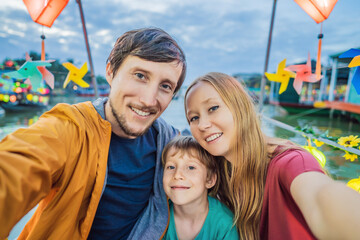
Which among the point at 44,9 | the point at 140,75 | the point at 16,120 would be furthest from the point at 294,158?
the point at 16,120

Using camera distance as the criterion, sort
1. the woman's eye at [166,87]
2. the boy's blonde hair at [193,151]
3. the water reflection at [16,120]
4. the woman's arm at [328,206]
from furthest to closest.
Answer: the water reflection at [16,120]
the boy's blonde hair at [193,151]
the woman's eye at [166,87]
the woman's arm at [328,206]

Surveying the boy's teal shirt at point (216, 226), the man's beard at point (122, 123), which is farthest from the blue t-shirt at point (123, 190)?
the boy's teal shirt at point (216, 226)

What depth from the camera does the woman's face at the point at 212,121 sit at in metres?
1.26

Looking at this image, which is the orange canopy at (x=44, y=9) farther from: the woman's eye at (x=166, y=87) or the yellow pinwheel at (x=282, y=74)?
the yellow pinwheel at (x=282, y=74)

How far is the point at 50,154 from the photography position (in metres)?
0.80

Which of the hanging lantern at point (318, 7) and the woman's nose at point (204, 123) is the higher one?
the hanging lantern at point (318, 7)

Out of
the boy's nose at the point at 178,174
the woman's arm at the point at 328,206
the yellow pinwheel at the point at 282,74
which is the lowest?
the boy's nose at the point at 178,174

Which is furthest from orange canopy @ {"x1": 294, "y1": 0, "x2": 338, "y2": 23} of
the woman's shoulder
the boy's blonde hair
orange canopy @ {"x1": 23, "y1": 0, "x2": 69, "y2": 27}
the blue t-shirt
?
orange canopy @ {"x1": 23, "y1": 0, "x2": 69, "y2": 27}

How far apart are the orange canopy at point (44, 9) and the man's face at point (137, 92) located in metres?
0.82

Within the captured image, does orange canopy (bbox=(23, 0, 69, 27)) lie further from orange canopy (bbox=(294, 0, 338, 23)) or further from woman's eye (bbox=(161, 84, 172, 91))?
orange canopy (bbox=(294, 0, 338, 23))

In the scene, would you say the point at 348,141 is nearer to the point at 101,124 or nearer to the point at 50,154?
the point at 101,124

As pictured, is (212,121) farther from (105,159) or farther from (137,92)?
(105,159)

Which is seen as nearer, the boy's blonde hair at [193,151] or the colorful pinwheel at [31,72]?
the boy's blonde hair at [193,151]

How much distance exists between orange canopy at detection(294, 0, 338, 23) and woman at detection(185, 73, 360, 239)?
2.89 feet
